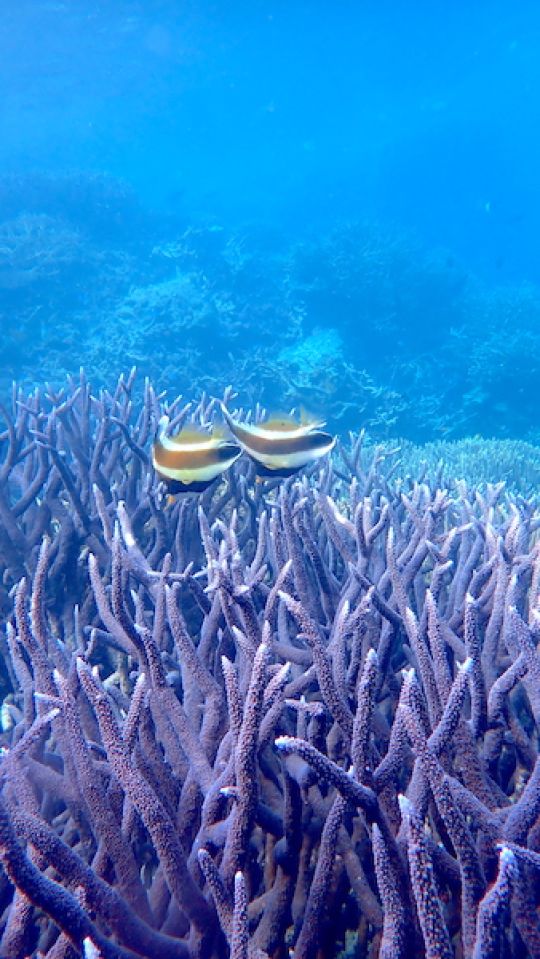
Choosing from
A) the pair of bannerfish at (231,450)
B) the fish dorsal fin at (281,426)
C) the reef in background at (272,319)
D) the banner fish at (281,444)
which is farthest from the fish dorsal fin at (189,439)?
the reef in background at (272,319)

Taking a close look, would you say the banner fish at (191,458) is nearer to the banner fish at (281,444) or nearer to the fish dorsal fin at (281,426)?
the banner fish at (281,444)

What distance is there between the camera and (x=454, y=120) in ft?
218

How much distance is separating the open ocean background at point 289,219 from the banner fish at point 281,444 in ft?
36.6

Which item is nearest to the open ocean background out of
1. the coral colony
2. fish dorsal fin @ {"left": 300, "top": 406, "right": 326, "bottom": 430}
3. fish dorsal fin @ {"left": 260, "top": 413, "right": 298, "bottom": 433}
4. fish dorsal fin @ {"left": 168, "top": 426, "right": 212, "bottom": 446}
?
fish dorsal fin @ {"left": 300, "top": 406, "right": 326, "bottom": 430}

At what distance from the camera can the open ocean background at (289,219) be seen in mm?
16203

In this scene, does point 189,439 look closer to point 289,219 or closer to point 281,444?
point 281,444

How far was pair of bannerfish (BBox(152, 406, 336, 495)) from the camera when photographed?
2.86m

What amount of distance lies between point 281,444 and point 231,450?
37 centimetres

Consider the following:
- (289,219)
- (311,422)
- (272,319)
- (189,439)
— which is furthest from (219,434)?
(289,219)

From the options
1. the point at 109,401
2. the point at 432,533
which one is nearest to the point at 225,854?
the point at 432,533

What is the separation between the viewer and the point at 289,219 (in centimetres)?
4544

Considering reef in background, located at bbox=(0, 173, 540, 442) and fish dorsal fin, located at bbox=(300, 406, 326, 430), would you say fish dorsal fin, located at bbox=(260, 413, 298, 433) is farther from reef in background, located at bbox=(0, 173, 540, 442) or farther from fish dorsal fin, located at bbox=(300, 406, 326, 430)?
reef in background, located at bbox=(0, 173, 540, 442)

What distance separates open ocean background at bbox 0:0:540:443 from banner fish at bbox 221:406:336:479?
11.1 m

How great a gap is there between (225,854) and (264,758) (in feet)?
1.77
